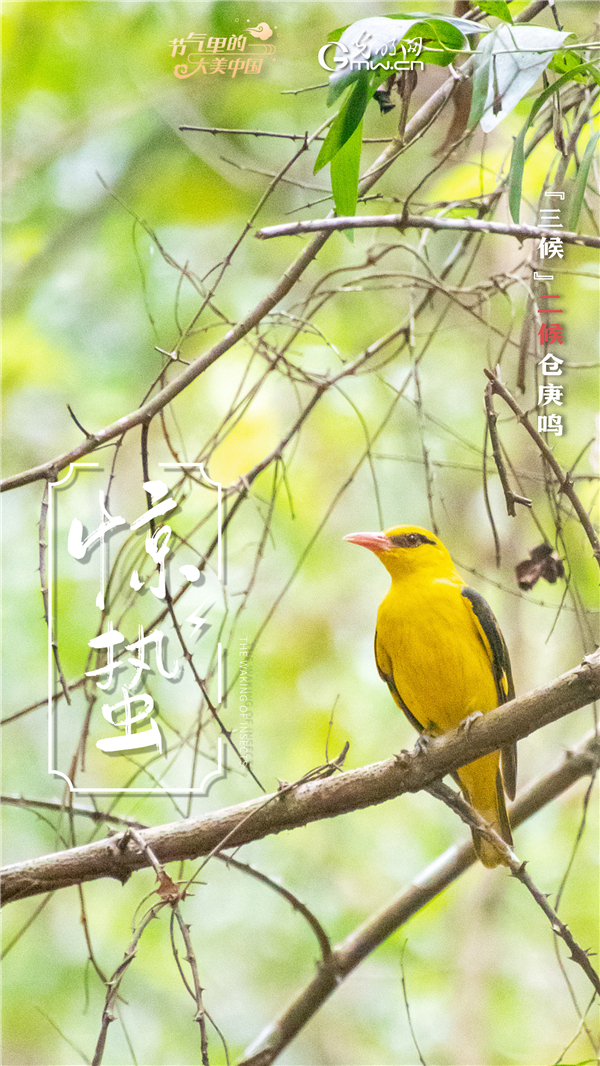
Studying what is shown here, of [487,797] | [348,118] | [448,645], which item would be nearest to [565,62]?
[348,118]

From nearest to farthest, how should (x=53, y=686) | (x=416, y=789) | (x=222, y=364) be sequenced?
(x=416, y=789) → (x=53, y=686) → (x=222, y=364)

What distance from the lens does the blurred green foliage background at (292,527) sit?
1.52 m

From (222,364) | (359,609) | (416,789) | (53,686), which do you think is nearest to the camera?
(416,789)

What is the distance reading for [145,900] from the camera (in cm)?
148

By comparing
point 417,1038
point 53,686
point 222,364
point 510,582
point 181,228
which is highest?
point 181,228

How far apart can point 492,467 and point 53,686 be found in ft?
3.10

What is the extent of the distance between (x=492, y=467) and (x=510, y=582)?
0.23 m

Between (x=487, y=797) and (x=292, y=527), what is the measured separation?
65 cm

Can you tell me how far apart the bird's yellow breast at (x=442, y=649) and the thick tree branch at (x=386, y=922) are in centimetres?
20

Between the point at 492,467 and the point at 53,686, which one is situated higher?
the point at 492,467

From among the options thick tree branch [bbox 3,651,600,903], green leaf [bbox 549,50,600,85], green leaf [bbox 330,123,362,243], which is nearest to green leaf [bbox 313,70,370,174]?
green leaf [bbox 330,123,362,243]

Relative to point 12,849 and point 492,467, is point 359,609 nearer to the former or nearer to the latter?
point 492,467

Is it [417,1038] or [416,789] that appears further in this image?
[417,1038]

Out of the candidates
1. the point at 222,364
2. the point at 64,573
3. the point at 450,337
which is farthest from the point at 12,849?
the point at 450,337
